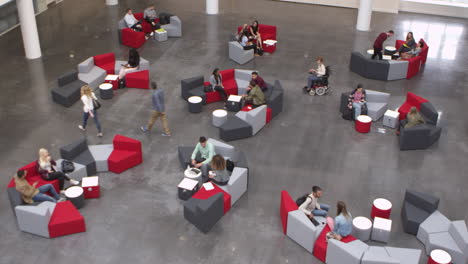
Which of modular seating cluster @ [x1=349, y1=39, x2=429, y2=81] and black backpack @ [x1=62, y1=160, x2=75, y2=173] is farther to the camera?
modular seating cluster @ [x1=349, y1=39, x2=429, y2=81]

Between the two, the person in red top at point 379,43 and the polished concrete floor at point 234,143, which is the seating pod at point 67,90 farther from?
the person in red top at point 379,43

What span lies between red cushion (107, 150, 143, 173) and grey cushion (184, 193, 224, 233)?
2.22 meters

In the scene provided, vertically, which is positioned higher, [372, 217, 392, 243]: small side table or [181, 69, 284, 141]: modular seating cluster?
[181, 69, 284, 141]: modular seating cluster

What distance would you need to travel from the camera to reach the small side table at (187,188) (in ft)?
37.8

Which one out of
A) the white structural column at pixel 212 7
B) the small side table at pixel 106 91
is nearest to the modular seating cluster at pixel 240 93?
the small side table at pixel 106 91

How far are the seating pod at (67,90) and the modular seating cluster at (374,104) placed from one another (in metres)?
7.60

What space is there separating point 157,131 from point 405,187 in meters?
6.39

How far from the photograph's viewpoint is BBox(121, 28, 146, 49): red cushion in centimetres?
1956

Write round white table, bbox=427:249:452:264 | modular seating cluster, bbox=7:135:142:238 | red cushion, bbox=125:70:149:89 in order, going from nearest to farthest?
round white table, bbox=427:249:452:264, modular seating cluster, bbox=7:135:142:238, red cushion, bbox=125:70:149:89

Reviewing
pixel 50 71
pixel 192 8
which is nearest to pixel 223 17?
pixel 192 8

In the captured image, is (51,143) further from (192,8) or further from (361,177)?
(192,8)

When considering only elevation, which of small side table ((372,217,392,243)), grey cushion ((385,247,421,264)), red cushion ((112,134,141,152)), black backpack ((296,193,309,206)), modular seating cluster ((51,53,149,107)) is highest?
modular seating cluster ((51,53,149,107))

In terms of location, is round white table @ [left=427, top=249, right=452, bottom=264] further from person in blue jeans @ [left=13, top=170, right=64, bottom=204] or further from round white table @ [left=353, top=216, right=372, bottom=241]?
→ person in blue jeans @ [left=13, top=170, right=64, bottom=204]

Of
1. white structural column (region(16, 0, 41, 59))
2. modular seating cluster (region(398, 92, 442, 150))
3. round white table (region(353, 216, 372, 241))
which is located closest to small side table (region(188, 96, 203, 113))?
modular seating cluster (region(398, 92, 442, 150))
